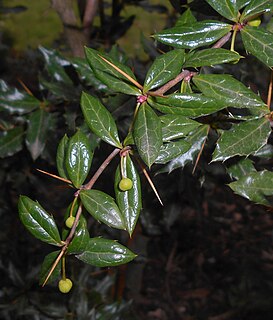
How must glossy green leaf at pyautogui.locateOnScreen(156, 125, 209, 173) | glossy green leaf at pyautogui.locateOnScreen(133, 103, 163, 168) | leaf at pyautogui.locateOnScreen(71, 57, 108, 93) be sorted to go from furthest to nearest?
1. leaf at pyautogui.locateOnScreen(71, 57, 108, 93)
2. glossy green leaf at pyautogui.locateOnScreen(156, 125, 209, 173)
3. glossy green leaf at pyautogui.locateOnScreen(133, 103, 163, 168)

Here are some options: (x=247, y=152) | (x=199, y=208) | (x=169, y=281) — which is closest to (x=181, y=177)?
(x=199, y=208)

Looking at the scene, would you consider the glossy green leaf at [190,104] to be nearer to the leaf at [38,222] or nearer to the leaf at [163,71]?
the leaf at [163,71]

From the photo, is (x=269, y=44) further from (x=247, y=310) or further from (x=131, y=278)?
(x=131, y=278)

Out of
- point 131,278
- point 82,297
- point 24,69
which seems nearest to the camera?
point 82,297

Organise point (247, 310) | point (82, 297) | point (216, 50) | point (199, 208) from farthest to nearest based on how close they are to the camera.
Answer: point (247, 310), point (199, 208), point (82, 297), point (216, 50)

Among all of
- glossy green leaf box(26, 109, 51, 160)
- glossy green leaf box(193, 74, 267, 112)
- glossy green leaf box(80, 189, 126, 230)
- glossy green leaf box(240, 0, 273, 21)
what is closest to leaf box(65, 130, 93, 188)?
glossy green leaf box(80, 189, 126, 230)

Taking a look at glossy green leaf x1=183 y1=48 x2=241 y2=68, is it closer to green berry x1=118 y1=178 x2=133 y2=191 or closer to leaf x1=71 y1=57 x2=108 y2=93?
green berry x1=118 y1=178 x2=133 y2=191

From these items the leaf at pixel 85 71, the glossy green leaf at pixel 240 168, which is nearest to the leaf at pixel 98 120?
the glossy green leaf at pixel 240 168
